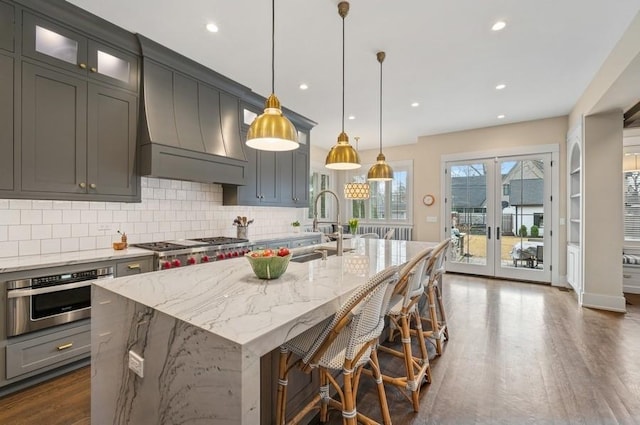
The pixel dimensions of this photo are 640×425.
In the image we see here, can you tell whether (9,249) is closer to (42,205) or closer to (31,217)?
(31,217)

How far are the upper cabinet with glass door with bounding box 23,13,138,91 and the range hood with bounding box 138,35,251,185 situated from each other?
16cm

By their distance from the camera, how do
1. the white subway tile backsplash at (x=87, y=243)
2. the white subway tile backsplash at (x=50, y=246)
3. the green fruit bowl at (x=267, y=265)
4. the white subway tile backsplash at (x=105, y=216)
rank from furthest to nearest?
the white subway tile backsplash at (x=105, y=216), the white subway tile backsplash at (x=87, y=243), the white subway tile backsplash at (x=50, y=246), the green fruit bowl at (x=267, y=265)

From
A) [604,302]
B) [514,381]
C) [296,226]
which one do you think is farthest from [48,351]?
[604,302]

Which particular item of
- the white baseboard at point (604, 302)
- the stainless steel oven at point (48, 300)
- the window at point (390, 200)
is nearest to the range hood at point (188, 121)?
the stainless steel oven at point (48, 300)

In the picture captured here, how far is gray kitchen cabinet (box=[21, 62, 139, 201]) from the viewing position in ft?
7.61

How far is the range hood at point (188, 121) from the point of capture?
2.99 m

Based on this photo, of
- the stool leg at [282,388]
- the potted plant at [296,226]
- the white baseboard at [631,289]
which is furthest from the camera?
the potted plant at [296,226]

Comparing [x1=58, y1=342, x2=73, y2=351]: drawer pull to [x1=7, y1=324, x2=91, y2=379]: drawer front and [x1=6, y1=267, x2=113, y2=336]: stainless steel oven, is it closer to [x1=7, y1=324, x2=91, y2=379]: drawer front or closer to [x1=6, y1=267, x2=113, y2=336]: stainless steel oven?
[x1=7, y1=324, x2=91, y2=379]: drawer front

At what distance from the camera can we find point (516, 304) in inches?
162

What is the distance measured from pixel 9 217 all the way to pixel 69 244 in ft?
1.51

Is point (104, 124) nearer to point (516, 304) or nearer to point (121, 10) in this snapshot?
point (121, 10)

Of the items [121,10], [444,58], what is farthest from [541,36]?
[121,10]

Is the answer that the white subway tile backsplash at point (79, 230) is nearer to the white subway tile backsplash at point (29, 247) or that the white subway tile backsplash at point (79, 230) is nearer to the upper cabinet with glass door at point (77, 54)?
the white subway tile backsplash at point (29, 247)

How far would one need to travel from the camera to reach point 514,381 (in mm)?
2232
